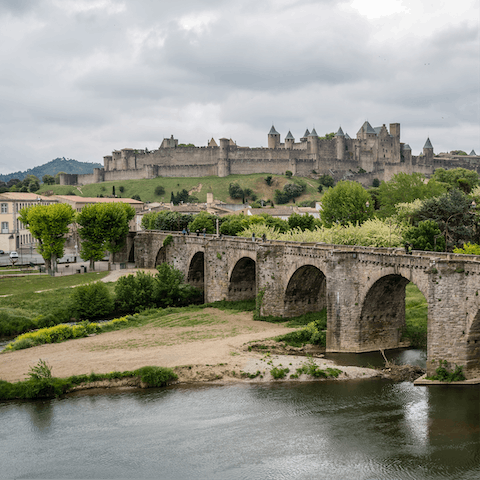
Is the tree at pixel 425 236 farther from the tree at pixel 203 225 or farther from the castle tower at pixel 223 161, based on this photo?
the castle tower at pixel 223 161

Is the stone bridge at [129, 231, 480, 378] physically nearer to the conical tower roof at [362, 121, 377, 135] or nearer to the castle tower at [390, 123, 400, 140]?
the castle tower at [390, 123, 400, 140]

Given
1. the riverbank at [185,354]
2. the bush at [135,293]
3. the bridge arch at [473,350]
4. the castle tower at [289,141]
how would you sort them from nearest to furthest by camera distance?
the bridge arch at [473,350], the riverbank at [185,354], the bush at [135,293], the castle tower at [289,141]

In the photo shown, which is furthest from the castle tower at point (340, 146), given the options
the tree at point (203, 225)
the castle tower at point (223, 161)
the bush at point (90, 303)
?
the bush at point (90, 303)

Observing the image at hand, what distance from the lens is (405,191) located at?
66375mm

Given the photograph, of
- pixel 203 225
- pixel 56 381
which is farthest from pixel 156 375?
pixel 203 225

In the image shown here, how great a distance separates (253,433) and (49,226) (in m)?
43.4

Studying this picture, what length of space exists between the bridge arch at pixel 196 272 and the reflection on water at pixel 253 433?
2597 cm

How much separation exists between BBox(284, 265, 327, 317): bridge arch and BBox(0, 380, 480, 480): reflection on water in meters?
11.1

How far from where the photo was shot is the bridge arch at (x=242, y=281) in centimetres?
4519

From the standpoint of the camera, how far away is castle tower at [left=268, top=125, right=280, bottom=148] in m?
152

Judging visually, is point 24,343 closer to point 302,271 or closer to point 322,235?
point 302,271

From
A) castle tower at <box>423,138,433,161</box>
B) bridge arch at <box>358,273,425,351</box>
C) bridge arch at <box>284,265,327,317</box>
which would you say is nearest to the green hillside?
castle tower at <box>423,138,433,161</box>

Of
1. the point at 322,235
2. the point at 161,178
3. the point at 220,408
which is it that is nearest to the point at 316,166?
the point at 161,178

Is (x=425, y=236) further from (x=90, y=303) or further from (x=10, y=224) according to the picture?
(x=10, y=224)
